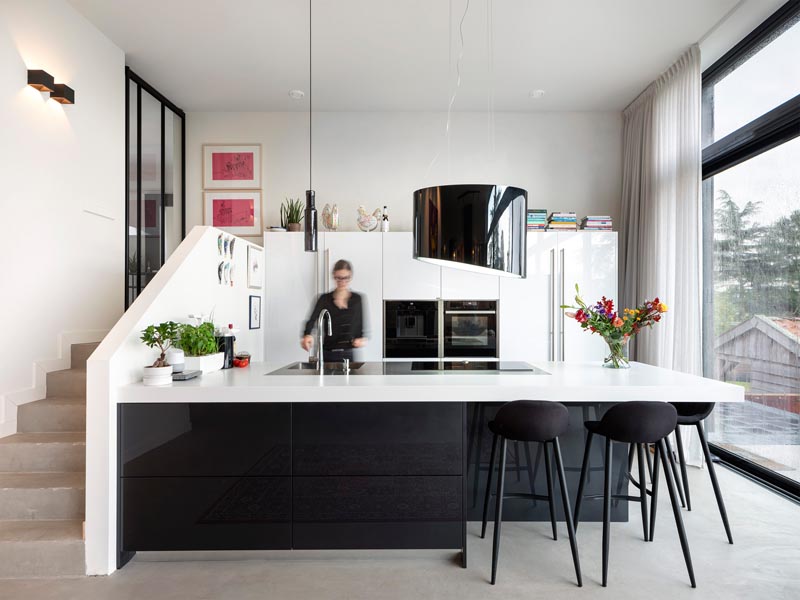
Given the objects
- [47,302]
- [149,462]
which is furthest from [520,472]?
[47,302]

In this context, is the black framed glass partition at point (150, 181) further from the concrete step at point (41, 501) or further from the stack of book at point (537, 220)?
the stack of book at point (537, 220)

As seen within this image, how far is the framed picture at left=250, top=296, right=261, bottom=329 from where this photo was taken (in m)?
4.32

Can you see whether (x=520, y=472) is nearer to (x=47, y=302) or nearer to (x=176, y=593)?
(x=176, y=593)

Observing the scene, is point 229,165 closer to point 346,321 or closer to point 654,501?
point 346,321

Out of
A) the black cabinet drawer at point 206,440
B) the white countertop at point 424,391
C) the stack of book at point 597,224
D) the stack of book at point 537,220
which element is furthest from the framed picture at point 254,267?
the stack of book at point 597,224

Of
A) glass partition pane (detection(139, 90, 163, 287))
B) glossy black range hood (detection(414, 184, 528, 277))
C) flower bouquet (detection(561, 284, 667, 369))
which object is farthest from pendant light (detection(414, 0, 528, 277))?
glass partition pane (detection(139, 90, 163, 287))

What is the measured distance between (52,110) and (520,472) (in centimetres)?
384

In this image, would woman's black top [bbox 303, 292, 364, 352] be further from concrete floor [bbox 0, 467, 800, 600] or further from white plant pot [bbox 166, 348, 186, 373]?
concrete floor [bbox 0, 467, 800, 600]

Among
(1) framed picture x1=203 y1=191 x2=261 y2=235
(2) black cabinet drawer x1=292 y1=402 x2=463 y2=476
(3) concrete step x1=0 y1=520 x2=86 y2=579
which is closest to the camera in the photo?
(3) concrete step x1=0 y1=520 x2=86 y2=579

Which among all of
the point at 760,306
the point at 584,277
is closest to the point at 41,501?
the point at 584,277

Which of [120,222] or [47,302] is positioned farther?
[120,222]

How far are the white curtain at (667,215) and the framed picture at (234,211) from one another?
3799mm

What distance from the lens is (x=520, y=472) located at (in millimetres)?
2850

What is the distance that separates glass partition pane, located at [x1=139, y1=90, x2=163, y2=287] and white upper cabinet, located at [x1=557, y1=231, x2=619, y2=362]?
381cm
